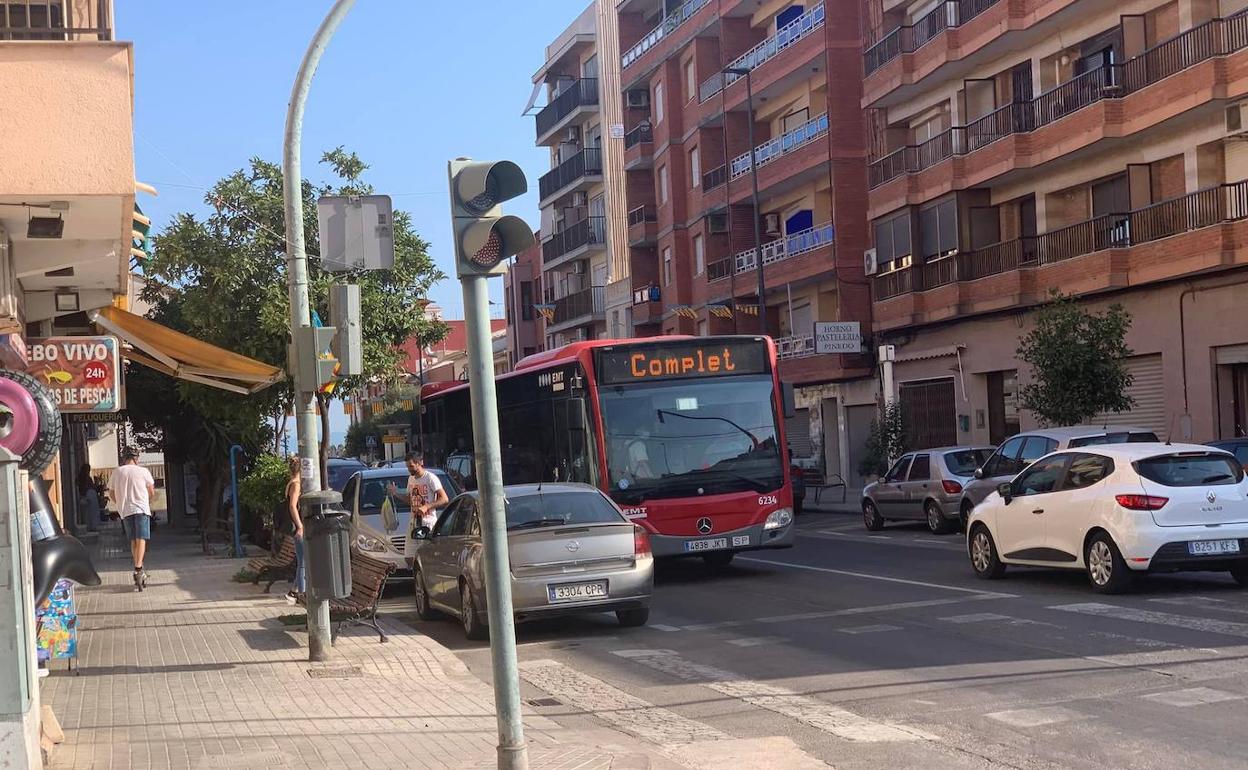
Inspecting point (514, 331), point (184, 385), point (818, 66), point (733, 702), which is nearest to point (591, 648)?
point (733, 702)

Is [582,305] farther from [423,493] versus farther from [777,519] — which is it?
[423,493]

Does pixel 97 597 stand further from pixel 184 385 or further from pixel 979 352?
pixel 979 352

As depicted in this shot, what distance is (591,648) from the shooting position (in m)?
13.0

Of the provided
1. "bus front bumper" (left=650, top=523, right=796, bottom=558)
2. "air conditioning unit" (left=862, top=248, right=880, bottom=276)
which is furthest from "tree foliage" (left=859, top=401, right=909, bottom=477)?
"bus front bumper" (left=650, top=523, right=796, bottom=558)

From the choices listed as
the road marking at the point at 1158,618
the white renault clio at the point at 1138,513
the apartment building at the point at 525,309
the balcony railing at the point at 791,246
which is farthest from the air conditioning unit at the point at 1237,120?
the apartment building at the point at 525,309

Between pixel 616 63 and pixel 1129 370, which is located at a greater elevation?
pixel 616 63

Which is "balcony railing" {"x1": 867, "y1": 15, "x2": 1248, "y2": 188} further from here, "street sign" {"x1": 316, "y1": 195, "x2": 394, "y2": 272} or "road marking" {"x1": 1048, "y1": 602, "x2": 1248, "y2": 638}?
"street sign" {"x1": 316, "y1": 195, "x2": 394, "y2": 272}

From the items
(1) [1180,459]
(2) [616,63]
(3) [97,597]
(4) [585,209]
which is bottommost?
(3) [97,597]

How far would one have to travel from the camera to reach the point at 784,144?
4684 cm

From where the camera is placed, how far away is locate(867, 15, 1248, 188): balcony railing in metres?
26.6

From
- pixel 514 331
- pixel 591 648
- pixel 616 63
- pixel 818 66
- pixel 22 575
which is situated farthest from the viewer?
pixel 514 331

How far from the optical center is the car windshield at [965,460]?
1032 inches

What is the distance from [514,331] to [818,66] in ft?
129

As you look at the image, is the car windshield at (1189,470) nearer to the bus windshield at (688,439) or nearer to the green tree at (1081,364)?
the bus windshield at (688,439)
